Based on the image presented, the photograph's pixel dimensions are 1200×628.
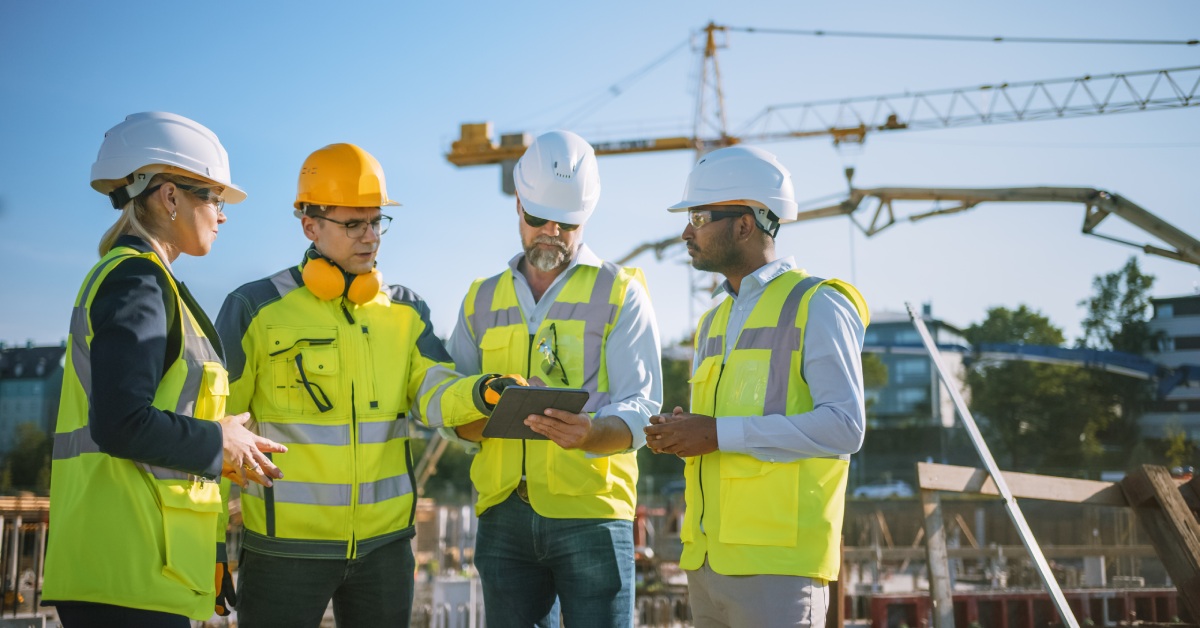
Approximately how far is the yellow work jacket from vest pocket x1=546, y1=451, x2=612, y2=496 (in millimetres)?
420

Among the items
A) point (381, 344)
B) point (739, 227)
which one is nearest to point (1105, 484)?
point (739, 227)

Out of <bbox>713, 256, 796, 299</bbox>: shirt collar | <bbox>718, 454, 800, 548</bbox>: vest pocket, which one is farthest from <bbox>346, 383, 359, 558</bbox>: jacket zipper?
<bbox>713, 256, 796, 299</bbox>: shirt collar

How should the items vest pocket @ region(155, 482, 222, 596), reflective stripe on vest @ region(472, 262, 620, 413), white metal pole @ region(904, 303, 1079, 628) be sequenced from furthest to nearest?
white metal pole @ region(904, 303, 1079, 628), reflective stripe on vest @ region(472, 262, 620, 413), vest pocket @ region(155, 482, 222, 596)

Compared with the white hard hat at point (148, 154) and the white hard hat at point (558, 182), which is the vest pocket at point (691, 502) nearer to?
the white hard hat at point (558, 182)

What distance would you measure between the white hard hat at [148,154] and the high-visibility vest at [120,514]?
0.32m

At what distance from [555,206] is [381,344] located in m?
1.02

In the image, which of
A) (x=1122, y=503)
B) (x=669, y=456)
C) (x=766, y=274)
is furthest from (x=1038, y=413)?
(x=766, y=274)

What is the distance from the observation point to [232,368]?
411 cm

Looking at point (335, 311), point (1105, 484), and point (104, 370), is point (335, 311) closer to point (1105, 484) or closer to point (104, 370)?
point (104, 370)

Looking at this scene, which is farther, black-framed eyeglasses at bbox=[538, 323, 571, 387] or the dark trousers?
black-framed eyeglasses at bbox=[538, 323, 571, 387]

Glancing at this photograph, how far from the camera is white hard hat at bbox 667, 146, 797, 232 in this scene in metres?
4.57

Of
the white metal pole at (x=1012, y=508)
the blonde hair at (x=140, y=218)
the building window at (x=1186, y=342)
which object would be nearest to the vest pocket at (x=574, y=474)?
the blonde hair at (x=140, y=218)

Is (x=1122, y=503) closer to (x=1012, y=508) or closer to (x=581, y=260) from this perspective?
(x=1012, y=508)

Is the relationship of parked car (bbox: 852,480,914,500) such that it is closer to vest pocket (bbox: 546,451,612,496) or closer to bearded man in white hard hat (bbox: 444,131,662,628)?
bearded man in white hard hat (bbox: 444,131,662,628)
